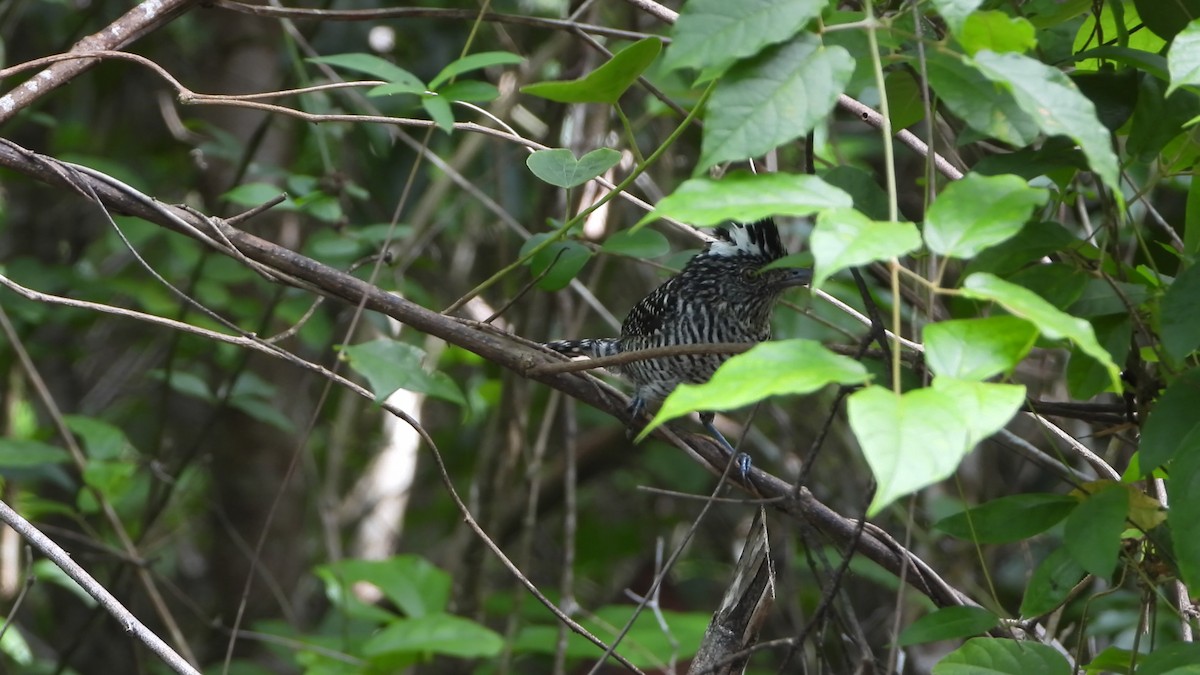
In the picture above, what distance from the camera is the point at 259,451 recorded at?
4.69m

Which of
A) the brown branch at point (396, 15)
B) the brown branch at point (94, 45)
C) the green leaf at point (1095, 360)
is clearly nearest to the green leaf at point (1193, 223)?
the green leaf at point (1095, 360)

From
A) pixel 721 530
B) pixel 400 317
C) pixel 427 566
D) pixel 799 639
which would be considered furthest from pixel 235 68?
pixel 799 639

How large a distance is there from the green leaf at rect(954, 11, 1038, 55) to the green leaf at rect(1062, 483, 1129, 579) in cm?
62

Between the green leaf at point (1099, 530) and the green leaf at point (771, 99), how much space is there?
68cm

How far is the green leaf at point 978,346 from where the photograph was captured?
39.7 inches

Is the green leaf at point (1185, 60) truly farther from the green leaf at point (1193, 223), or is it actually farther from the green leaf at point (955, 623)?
the green leaf at point (955, 623)

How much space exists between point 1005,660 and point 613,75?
925mm

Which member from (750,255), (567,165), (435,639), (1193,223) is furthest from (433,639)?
(1193,223)

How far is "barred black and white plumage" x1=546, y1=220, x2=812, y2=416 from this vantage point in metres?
2.94

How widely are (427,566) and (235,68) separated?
6.86 feet

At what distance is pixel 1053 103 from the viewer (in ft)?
3.60

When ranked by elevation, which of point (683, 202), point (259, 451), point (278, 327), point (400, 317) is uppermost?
point (683, 202)

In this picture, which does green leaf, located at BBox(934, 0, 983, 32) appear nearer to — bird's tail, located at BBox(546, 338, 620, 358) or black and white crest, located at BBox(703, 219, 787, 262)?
black and white crest, located at BBox(703, 219, 787, 262)

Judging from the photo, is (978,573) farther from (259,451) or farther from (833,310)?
(259,451)
